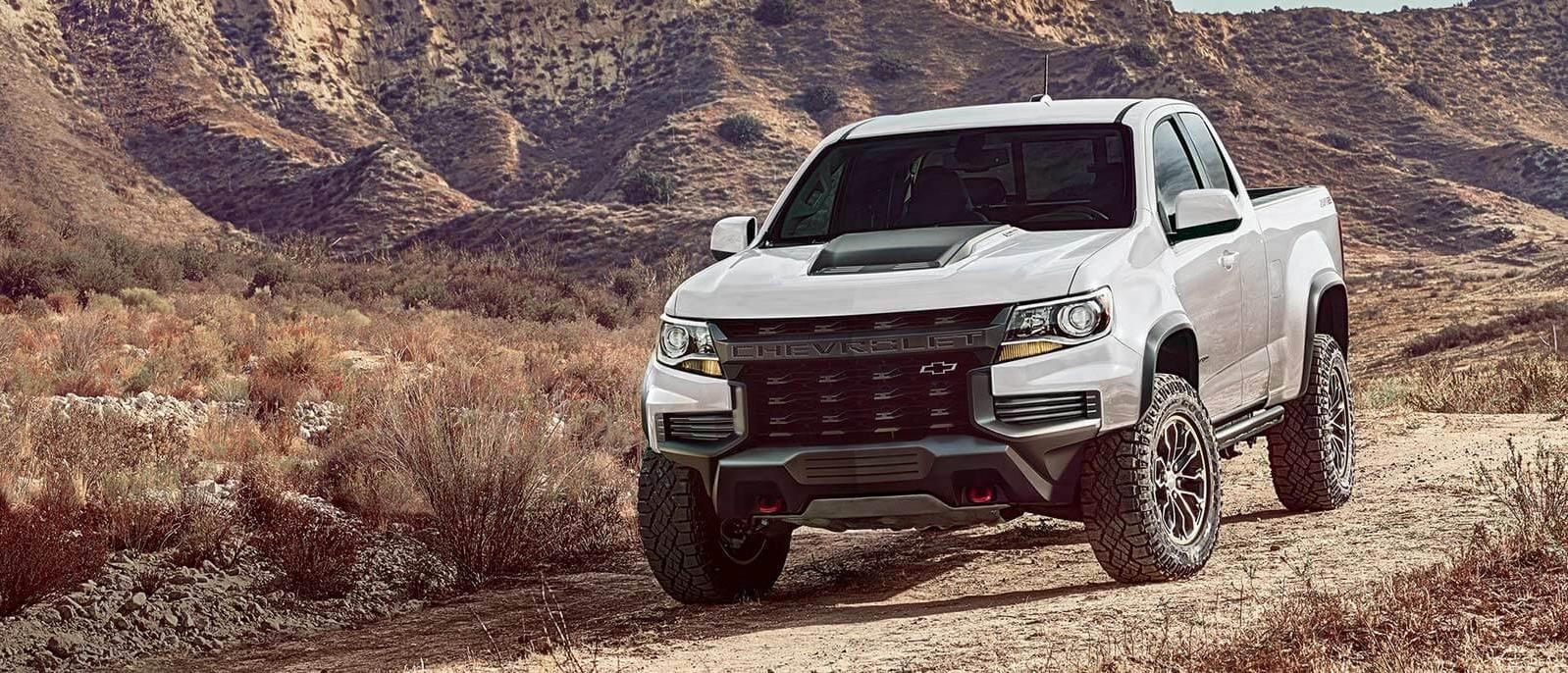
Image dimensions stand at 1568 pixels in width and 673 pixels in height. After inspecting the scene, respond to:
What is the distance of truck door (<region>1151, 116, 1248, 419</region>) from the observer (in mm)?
7488

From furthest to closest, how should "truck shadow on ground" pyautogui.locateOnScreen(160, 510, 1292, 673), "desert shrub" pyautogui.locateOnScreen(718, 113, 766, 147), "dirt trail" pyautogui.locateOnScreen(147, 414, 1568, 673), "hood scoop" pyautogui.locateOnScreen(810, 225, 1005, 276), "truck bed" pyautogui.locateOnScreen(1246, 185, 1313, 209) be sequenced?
"desert shrub" pyautogui.locateOnScreen(718, 113, 766, 147)
"truck bed" pyautogui.locateOnScreen(1246, 185, 1313, 209)
"truck shadow on ground" pyautogui.locateOnScreen(160, 510, 1292, 673)
"hood scoop" pyautogui.locateOnScreen(810, 225, 1005, 276)
"dirt trail" pyautogui.locateOnScreen(147, 414, 1568, 673)

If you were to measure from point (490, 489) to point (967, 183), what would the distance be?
3.68 metres

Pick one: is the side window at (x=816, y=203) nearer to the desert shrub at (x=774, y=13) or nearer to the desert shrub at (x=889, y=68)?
the desert shrub at (x=889, y=68)

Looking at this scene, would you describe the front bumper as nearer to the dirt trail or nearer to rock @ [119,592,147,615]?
the dirt trail

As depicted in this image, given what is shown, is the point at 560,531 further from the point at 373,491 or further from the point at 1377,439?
the point at 1377,439

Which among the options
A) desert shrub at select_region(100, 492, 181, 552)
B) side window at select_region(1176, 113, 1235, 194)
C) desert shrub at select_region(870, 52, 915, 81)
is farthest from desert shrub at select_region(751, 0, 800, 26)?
side window at select_region(1176, 113, 1235, 194)

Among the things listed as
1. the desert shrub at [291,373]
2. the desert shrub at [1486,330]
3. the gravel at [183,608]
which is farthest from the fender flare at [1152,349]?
the desert shrub at [1486,330]

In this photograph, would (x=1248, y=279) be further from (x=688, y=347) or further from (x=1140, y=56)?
(x=1140, y=56)

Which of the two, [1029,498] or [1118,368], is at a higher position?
[1118,368]

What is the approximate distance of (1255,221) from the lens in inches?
335

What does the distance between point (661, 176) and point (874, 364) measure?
183 ft

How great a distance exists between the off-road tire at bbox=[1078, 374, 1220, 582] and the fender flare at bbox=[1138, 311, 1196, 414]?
0.23 feet

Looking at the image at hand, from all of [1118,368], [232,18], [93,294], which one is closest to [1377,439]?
[1118,368]

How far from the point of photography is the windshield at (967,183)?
7590 millimetres
